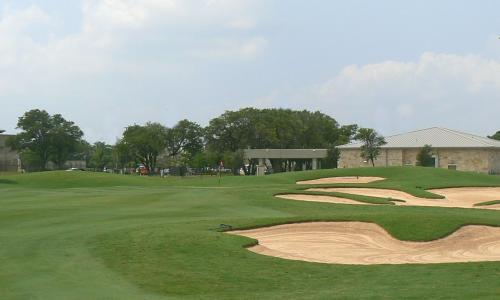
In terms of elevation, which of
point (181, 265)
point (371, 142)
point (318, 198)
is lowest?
point (181, 265)

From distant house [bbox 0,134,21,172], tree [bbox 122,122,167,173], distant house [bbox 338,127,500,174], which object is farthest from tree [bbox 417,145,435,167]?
distant house [bbox 0,134,21,172]

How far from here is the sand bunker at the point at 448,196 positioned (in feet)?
124

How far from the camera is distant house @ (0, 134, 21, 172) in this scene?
448ft

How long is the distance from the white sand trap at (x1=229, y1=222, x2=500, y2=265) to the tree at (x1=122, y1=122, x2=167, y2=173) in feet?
307

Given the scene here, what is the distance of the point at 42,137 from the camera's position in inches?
4732

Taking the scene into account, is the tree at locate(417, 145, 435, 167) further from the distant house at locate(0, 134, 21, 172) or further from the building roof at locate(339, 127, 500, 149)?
the distant house at locate(0, 134, 21, 172)

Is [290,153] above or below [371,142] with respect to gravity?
below

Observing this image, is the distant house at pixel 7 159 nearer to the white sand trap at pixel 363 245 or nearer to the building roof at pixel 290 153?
the building roof at pixel 290 153

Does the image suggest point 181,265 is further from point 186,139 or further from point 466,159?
point 186,139

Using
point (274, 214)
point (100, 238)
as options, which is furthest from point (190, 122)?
point (100, 238)

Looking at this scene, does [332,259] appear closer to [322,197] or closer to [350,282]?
[350,282]

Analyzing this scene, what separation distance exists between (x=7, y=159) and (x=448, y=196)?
118241mm

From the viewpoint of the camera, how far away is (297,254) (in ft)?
61.3

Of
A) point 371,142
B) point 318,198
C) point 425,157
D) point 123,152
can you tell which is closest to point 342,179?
point 318,198
